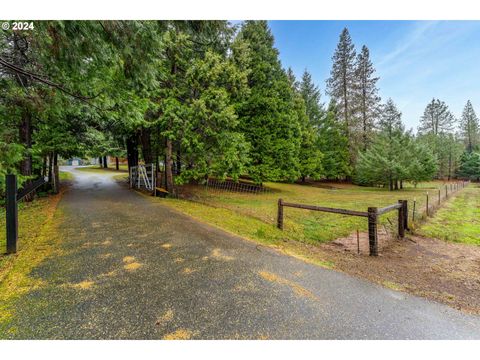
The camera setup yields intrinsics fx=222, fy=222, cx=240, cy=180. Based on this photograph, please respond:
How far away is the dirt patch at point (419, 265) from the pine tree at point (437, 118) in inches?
2315

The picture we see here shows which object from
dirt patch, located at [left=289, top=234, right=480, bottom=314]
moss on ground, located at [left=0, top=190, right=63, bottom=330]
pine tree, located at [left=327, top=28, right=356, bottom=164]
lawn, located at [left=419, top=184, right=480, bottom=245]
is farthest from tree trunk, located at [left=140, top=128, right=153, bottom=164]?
pine tree, located at [left=327, top=28, right=356, bottom=164]

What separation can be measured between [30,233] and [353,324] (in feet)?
20.4

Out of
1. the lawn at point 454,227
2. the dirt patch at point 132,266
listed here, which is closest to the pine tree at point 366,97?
the lawn at point 454,227

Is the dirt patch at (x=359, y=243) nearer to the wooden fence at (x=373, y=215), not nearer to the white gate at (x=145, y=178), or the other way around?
the wooden fence at (x=373, y=215)

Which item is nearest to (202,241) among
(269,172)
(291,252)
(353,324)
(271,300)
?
(291,252)

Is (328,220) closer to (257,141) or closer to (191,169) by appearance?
(191,169)

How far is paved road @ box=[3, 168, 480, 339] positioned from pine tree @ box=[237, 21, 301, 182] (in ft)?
35.2

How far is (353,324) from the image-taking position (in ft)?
→ 7.16

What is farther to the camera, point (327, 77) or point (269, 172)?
point (327, 77)

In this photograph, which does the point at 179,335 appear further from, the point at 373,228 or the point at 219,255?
the point at 373,228

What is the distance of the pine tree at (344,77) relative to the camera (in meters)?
28.0

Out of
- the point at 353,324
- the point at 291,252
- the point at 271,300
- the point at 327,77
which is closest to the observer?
the point at 353,324

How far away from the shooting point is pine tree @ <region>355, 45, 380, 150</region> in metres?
27.5

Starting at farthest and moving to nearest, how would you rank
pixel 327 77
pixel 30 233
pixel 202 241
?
pixel 327 77 → pixel 30 233 → pixel 202 241
